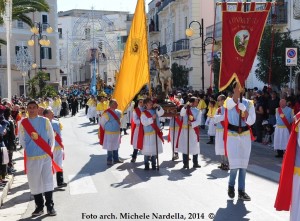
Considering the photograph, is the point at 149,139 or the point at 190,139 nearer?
the point at 149,139

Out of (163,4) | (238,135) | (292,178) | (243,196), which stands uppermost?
(163,4)

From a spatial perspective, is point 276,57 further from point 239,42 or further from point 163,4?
point 163,4

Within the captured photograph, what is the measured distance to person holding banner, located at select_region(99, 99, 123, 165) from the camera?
42.8 feet

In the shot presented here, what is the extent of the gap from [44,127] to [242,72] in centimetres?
338

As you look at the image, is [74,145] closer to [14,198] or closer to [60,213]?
[14,198]

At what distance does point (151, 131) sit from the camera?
39.6 feet

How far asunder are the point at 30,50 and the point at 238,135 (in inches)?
1774

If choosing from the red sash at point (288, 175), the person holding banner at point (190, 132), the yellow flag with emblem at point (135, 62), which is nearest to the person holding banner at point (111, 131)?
the yellow flag with emblem at point (135, 62)

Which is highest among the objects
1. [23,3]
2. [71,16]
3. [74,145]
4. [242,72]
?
[71,16]

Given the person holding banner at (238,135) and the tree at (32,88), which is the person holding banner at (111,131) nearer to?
the person holding banner at (238,135)

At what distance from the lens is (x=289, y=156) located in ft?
19.2

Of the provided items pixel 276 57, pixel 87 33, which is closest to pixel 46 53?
pixel 87 33

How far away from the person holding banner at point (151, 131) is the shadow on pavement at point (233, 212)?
3.65 m


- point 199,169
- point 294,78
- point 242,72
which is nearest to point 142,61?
point 199,169
